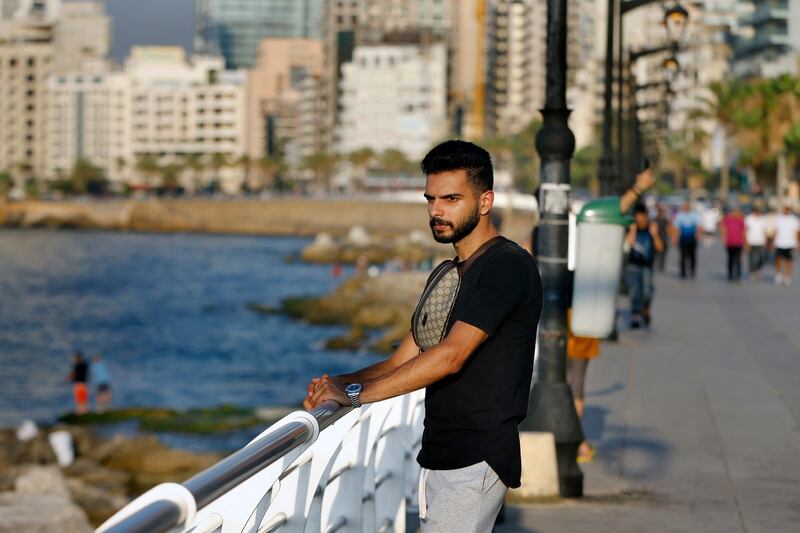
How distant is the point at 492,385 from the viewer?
445cm

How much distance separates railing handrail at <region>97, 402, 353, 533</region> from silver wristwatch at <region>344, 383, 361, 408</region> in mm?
98

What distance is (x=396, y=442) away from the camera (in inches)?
297

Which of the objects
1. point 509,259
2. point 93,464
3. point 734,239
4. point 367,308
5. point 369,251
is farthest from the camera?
point 369,251

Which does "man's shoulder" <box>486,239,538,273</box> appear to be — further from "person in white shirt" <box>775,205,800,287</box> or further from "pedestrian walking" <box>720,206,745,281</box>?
"pedestrian walking" <box>720,206,745,281</box>

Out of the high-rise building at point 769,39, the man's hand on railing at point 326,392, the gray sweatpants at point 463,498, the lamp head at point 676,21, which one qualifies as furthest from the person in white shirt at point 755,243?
the high-rise building at point 769,39

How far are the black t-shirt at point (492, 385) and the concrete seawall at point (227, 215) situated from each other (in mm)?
153027

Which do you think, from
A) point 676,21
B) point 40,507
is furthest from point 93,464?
point 676,21

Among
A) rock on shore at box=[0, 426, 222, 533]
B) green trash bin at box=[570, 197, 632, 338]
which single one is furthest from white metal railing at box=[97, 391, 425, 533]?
rock on shore at box=[0, 426, 222, 533]

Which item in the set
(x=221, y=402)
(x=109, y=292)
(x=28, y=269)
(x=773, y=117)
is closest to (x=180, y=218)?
(x=28, y=269)

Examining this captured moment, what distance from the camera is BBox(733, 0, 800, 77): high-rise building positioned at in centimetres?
12456

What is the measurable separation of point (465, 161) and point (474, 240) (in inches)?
9.9

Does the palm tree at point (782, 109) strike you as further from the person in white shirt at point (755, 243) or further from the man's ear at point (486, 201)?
the man's ear at point (486, 201)

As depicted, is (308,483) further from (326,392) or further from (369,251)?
(369,251)

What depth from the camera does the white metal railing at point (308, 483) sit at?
3.42m
